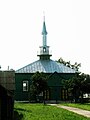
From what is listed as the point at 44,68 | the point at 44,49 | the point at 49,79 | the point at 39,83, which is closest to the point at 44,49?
the point at 44,49

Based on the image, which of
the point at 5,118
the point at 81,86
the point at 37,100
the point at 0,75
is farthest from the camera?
the point at 37,100

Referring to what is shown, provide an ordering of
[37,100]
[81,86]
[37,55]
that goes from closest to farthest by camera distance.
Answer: [81,86]
[37,100]
[37,55]

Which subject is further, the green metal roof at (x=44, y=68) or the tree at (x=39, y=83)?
the green metal roof at (x=44, y=68)

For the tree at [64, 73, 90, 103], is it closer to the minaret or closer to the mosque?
the mosque

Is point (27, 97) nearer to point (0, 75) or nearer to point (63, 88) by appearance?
point (63, 88)

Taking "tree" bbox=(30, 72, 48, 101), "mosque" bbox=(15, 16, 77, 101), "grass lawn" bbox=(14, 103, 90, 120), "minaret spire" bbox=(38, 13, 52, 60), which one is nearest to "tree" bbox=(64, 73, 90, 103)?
"tree" bbox=(30, 72, 48, 101)

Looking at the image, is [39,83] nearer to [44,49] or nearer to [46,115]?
[44,49]

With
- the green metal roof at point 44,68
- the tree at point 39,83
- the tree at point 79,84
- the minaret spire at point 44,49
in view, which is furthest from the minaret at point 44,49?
the tree at point 39,83

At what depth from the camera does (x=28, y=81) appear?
5888 cm

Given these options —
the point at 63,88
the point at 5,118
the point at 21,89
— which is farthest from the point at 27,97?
the point at 5,118

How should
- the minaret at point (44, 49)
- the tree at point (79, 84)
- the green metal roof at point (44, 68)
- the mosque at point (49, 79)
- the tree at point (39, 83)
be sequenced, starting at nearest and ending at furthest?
1. the tree at point (39, 83)
2. the tree at point (79, 84)
3. the mosque at point (49, 79)
4. the green metal roof at point (44, 68)
5. the minaret at point (44, 49)

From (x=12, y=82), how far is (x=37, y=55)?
47.3 m

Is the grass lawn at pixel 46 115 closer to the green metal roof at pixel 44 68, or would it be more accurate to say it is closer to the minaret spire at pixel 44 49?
the green metal roof at pixel 44 68

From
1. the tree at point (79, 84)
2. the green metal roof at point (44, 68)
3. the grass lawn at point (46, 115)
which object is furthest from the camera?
the green metal roof at point (44, 68)
